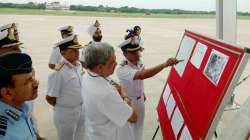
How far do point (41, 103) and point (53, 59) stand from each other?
187 cm

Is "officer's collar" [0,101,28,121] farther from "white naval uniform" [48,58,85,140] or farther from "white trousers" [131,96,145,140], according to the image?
"white trousers" [131,96,145,140]

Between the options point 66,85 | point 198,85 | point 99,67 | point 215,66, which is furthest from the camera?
point 66,85

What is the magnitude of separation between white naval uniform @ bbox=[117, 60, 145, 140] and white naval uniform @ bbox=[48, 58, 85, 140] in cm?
50

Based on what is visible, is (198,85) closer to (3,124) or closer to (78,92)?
(3,124)

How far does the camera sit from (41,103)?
627 centimetres

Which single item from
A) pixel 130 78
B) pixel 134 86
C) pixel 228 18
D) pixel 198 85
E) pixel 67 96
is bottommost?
pixel 67 96

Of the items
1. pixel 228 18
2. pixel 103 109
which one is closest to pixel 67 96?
pixel 103 109

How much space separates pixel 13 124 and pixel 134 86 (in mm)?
1975

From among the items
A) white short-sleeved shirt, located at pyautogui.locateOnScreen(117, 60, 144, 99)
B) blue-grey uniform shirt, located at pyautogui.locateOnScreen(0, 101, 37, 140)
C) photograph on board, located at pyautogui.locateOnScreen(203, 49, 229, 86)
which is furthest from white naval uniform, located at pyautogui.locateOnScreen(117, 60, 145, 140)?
blue-grey uniform shirt, located at pyautogui.locateOnScreen(0, 101, 37, 140)

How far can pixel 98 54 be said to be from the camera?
208 cm

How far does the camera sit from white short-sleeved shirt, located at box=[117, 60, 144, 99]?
304 centimetres

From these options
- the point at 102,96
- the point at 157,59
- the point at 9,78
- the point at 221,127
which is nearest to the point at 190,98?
the point at 102,96

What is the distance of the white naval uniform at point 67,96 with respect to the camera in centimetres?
329

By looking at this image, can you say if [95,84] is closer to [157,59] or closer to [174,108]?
[174,108]
